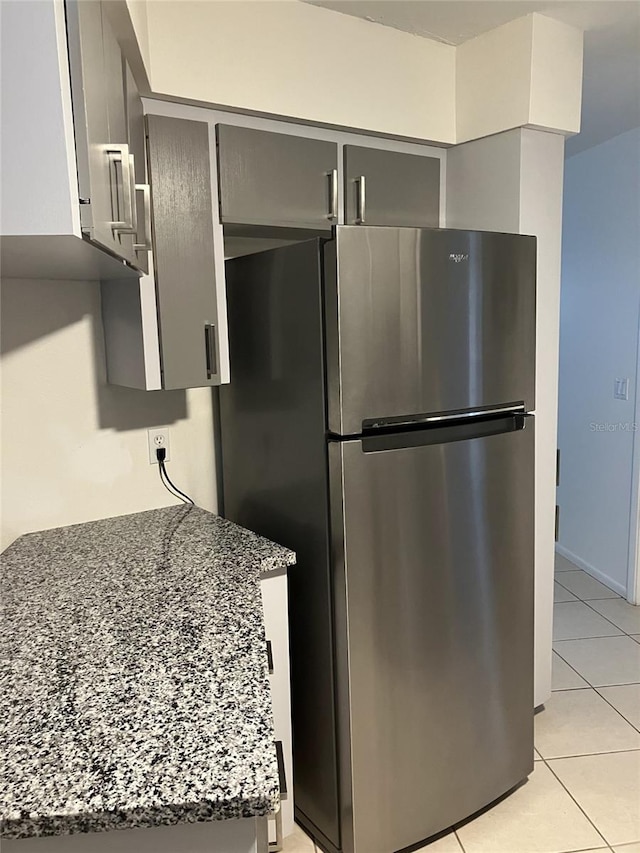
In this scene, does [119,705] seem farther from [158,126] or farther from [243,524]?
[158,126]

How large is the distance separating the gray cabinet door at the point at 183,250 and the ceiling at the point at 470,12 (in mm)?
588

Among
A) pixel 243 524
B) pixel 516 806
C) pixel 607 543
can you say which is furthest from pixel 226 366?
pixel 607 543

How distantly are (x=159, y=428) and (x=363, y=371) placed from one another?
0.79 meters

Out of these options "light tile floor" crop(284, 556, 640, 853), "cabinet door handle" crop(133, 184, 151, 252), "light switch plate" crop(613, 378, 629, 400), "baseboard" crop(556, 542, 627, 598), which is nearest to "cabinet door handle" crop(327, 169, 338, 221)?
"cabinet door handle" crop(133, 184, 151, 252)

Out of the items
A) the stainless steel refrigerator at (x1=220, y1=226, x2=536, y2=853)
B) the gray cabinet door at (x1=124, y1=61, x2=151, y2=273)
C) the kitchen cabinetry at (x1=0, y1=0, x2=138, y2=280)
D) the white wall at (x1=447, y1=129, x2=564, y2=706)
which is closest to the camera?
the kitchen cabinetry at (x1=0, y1=0, x2=138, y2=280)

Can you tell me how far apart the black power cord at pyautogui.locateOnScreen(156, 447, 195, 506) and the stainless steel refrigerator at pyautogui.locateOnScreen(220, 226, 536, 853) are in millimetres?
292

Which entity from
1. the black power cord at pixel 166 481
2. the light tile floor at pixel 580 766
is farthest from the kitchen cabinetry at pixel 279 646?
the black power cord at pixel 166 481

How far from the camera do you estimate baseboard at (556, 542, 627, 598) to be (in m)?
3.42

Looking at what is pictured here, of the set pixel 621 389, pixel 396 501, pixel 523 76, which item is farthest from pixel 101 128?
pixel 621 389

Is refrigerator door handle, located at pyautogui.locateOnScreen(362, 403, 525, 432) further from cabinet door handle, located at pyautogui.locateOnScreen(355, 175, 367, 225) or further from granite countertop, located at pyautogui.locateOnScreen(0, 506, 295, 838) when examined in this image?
cabinet door handle, located at pyautogui.locateOnScreen(355, 175, 367, 225)

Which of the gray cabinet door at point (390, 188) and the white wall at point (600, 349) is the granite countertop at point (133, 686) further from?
the white wall at point (600, 349)

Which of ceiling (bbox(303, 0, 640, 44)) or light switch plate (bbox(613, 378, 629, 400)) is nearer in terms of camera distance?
ceiling (bbox(303, 0, 640, 44))

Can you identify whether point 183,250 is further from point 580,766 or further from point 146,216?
point 580,766

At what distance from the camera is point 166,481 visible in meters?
2.06
